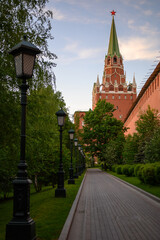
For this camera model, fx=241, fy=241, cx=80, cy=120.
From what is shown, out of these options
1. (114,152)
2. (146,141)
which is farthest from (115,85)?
(146,141)

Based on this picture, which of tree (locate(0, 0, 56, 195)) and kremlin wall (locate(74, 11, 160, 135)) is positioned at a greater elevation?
kremlin wall (locate(74, 11, 160, 135))

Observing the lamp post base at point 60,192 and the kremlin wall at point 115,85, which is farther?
the kremlin wall at point 115,85

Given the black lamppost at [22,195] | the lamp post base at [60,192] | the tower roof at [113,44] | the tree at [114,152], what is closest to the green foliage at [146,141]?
the tree at [114,152]

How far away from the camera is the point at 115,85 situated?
82938 millimetres

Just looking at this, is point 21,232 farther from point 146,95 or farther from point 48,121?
point 146,95

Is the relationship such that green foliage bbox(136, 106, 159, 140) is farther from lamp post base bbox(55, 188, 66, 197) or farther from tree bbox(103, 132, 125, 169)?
lamp post base bbox(55, 188, 66, 197)

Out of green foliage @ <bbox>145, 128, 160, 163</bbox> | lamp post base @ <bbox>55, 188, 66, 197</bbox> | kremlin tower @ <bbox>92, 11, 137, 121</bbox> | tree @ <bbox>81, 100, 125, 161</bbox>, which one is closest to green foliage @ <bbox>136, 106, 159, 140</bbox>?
green foliage @ <bbox>145, 128, 160, 163</bbox>

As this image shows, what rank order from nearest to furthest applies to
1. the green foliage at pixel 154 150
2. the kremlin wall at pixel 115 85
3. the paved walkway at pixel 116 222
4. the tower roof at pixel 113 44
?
1. the paved walkway at pixel 116 222
2. the green foliage at pixel 154 150
3. the kremlin wall at pixel 115 85
4. the tower roof at pixel 113 44

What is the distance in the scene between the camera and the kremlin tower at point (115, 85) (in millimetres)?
81875

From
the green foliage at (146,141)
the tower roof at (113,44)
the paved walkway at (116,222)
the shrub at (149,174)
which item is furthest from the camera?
the tower roof at (113,44)

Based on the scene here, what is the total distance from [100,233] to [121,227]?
69 cm

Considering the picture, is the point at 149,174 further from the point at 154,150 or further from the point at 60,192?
the point at 60,192

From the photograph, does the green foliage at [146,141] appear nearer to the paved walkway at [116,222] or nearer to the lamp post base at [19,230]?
the paved walkway at [116,222]

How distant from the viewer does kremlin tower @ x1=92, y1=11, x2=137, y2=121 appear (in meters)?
81.9
